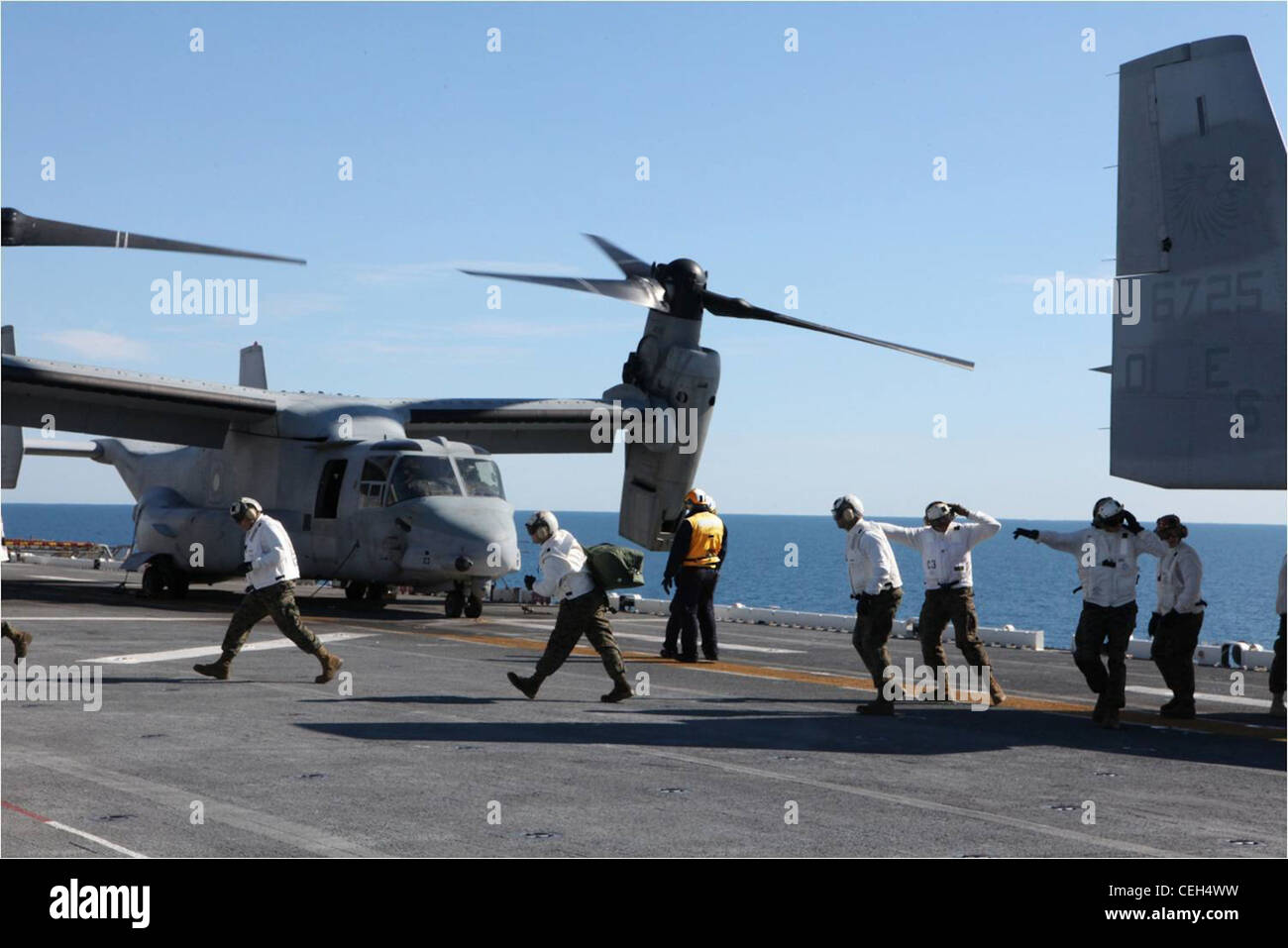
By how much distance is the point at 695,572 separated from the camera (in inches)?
687

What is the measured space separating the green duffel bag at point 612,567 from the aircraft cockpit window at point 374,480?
12153 mm

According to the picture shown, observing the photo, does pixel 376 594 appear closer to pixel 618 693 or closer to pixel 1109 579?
pixel 618 693

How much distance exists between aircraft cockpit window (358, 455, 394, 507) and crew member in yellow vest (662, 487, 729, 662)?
26.1 ft

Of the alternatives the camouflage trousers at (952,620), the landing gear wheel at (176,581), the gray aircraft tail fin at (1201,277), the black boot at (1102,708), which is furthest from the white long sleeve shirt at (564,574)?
the landing gear wheel at (176,581)

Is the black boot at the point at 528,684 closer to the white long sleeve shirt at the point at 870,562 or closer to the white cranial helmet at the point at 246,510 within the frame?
the white cranial helmet at the point at 246,510

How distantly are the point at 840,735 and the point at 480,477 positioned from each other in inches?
541

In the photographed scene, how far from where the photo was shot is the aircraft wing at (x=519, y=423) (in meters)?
28.8

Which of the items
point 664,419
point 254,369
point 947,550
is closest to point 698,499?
point 947,550

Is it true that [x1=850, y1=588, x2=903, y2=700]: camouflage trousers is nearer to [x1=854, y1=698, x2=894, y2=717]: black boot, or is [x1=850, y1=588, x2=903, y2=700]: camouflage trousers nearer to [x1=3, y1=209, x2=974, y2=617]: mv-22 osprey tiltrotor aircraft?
[x1=854, y1=698, x2=894, y2=717]: black boot

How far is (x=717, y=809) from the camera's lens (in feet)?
28.3

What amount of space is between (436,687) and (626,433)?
1234 centimetres

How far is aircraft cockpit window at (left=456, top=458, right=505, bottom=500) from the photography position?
2450cm

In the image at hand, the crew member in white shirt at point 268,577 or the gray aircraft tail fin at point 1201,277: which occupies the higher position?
the gray aircraft tail fin at point 1201,277
